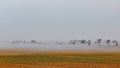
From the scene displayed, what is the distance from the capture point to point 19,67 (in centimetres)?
3556

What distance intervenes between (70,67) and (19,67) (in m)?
5.70

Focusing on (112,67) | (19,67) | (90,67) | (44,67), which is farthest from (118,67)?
(19,67)

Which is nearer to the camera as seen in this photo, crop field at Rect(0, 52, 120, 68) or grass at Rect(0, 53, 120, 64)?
crop field at Rect(0, 52, 120, 68)

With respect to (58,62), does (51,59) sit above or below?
above

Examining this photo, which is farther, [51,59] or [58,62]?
[51,59]

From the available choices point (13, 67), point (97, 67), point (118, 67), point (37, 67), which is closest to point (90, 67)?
point (97, 67)

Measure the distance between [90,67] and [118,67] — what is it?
335 cm

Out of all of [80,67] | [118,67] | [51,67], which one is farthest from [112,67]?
[51,67]

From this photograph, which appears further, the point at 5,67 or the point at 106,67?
the point at 106,67

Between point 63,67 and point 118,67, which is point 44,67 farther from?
point 118,67

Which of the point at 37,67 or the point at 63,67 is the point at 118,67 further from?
the point at 37,67

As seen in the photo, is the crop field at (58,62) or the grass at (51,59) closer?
the crop field at (58,62)

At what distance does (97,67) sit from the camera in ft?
120

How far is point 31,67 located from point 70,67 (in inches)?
172
